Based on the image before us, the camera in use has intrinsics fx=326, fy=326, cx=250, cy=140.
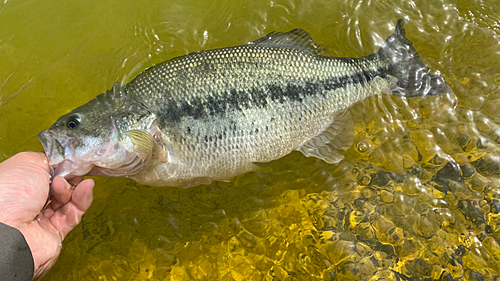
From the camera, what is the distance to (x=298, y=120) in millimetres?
2344

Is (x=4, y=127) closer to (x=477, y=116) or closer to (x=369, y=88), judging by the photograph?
(x=369, y=88)

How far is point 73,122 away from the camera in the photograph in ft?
6.95

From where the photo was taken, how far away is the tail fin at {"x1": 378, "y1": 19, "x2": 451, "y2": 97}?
253 cm

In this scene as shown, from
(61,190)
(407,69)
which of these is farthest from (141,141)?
(407,69)

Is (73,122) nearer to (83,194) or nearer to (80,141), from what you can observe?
(80,141)

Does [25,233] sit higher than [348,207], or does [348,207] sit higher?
[25,233]

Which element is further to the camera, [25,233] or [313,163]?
[313,163]

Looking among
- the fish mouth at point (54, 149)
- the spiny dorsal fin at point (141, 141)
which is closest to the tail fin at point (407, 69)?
the spiny dorsal fin at point (141, 141)

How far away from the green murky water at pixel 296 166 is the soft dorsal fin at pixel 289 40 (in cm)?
60

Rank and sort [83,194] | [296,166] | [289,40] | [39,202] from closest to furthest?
[39,202]
[83,194]
[289,40]
[296,166]

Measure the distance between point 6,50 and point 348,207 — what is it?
333cm

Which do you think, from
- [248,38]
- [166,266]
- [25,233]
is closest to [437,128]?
[248,38]

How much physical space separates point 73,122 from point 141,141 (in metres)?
0.45

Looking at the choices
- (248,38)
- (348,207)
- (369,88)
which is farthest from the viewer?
(248,38)
